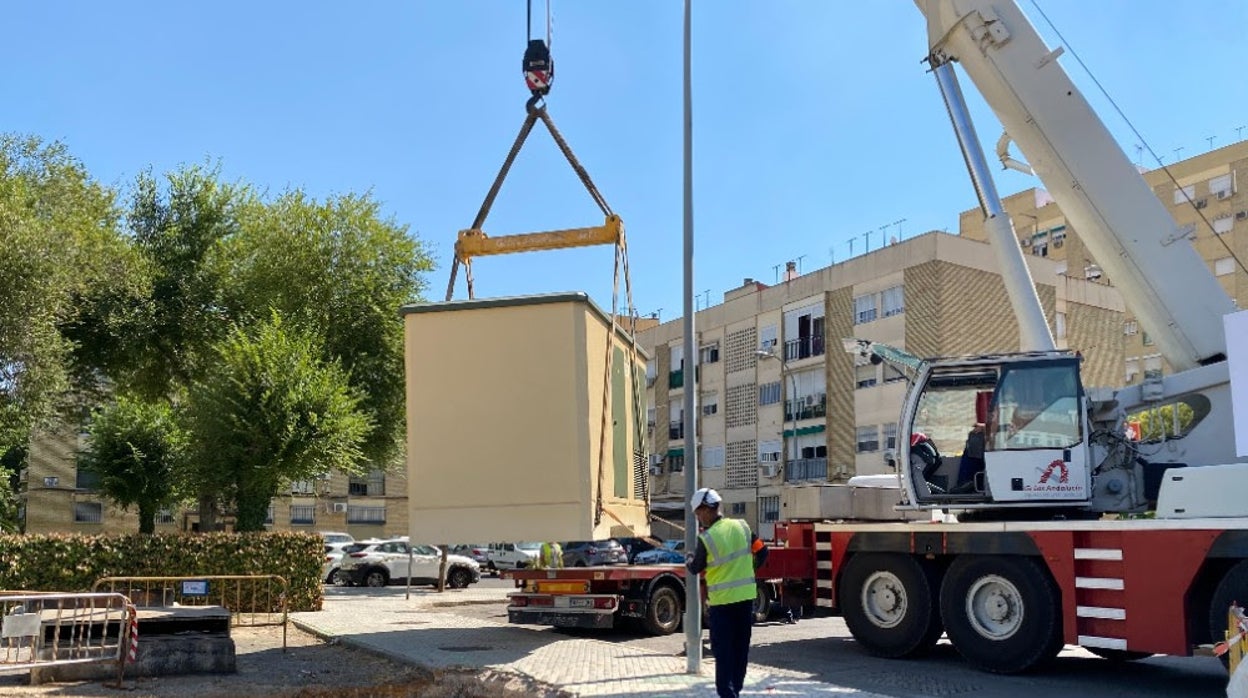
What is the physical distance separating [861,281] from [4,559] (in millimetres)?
29391

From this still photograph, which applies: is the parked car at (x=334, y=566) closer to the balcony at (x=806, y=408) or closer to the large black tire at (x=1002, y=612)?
the balcony at (x=806, y=408)

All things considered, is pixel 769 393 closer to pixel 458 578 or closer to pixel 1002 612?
pixel 458 578

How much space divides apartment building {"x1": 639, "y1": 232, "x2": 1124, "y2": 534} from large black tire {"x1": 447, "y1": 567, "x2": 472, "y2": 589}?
8232 mm

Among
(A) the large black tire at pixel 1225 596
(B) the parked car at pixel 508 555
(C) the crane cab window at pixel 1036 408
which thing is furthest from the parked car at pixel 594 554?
(B) the parked car at pixel 508 555

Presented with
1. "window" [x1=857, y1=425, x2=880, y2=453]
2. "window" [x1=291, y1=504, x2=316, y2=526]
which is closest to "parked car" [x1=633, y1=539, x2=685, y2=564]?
"window" [x1=857, y1=425, x2=880, y2=453]

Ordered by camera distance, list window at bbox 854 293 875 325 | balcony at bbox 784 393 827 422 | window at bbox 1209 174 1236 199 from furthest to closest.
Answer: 1. window at bbox 1209 174 1236 199
2. balcony at bbox 784 393 827 422
3. window at bbox 854 293 875 325

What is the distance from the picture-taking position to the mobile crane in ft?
33.7

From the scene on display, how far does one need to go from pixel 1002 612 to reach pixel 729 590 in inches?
171

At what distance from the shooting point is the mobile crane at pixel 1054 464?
10258 millimetres

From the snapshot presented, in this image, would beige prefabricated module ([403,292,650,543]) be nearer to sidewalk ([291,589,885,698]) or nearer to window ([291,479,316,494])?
sidewalk ([291,589,885,698])

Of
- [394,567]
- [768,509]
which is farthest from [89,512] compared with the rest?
[768,509]

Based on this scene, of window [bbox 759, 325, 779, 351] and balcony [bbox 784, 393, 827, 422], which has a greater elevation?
window [bbox 759, 325, 779, 351]

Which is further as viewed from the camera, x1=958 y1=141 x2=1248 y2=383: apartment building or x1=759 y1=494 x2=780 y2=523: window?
x1=958 y1=141 x2=1248 y2=383: apartment building

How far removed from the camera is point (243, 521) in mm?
23016
